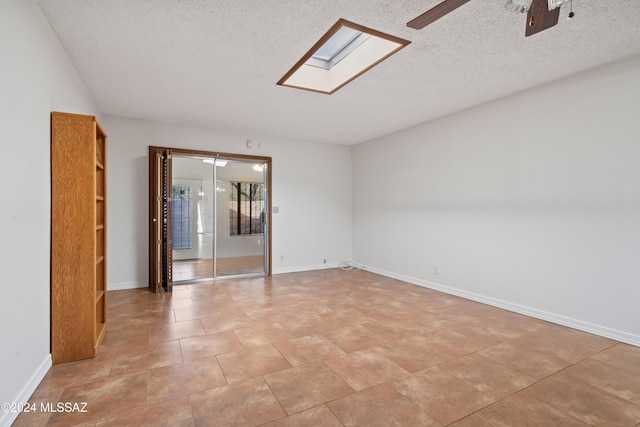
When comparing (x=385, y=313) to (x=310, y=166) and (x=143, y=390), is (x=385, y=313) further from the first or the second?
(x=310, y=166)

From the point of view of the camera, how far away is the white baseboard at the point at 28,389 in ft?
5.65

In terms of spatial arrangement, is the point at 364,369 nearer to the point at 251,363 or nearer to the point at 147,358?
the point at 251,363

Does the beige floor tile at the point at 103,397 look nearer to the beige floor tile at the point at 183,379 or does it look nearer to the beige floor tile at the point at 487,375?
the beige floor tile at the point at 183,379

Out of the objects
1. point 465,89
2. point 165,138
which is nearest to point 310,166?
point 165,138

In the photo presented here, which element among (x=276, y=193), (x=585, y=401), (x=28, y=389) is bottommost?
(x=585, y=401)

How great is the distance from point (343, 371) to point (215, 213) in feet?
13.2

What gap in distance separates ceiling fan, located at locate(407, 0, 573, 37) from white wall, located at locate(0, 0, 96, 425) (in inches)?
94.3

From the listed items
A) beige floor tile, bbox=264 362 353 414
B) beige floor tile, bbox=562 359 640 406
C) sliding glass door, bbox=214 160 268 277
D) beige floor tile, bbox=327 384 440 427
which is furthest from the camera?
sliding glass door, bbox=214 160 268 277

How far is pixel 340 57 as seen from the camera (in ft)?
11.5

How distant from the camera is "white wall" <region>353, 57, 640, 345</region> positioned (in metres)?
3.02

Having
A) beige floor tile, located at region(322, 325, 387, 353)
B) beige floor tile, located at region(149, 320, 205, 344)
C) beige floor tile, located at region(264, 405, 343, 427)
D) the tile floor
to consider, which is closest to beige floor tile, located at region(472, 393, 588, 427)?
the tile floor

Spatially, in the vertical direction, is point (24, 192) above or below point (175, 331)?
above

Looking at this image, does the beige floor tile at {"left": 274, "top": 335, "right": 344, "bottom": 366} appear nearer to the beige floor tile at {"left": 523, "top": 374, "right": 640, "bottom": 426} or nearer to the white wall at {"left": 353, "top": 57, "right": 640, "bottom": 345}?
the beige floor tile at {"left": 523, "top": 374, "right": 640, "bottom": 426}

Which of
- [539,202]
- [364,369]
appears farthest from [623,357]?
[364,369]
